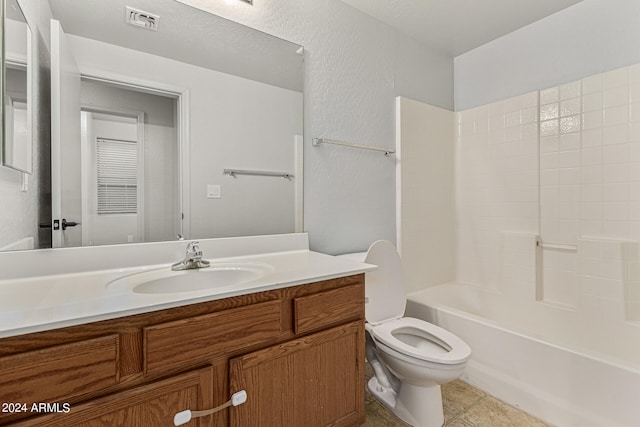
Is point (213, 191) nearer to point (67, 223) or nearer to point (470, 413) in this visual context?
point (67, 223)

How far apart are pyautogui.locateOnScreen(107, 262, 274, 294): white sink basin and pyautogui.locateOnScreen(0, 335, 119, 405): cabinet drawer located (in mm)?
252

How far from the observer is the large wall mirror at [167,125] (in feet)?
3.82

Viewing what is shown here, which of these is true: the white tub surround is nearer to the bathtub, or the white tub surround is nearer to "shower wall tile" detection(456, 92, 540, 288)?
the bathtub

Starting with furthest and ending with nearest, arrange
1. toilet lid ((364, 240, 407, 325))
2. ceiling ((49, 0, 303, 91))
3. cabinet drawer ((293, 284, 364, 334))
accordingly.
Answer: toilet lid ((364, 240, 407, 325)) → ceiling ((49, 0, 303, 91)) → cabinet drawer ((293, 284, 364, 334))

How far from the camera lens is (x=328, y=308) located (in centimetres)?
117

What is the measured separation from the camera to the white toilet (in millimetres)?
1325

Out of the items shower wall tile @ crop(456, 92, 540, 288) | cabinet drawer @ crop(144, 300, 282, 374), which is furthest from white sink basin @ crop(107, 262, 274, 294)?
→ shower wall tile @ crop(456, 92, 540, 288)

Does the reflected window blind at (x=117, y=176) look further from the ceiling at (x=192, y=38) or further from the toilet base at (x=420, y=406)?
the toilet base at (x=420, y=406)

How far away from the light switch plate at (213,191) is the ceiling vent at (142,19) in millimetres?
729

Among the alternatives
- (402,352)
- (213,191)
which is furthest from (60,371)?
(402,352)

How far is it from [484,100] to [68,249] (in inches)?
110

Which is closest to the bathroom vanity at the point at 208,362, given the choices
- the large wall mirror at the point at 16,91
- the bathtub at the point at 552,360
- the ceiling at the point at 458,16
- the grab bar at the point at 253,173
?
the grab bar at the point at 253,173

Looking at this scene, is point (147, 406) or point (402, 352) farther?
point (402, 352)

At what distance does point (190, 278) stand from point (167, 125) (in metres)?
0.70
